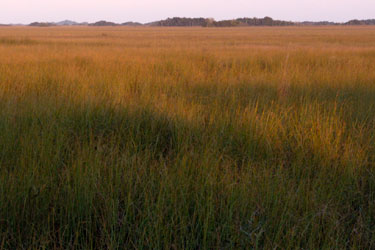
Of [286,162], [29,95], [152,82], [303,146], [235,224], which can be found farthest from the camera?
[152,82]

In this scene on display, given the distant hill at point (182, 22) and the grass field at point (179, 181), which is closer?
the grass field at point (179, 181)

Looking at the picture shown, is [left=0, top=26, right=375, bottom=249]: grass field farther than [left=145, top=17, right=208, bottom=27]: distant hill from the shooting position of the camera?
No

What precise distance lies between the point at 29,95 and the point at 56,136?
59.2 inches

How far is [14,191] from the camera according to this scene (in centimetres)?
169

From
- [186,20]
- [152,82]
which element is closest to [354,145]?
[152,82]

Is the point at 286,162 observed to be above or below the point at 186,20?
below

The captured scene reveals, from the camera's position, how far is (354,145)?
2537mm

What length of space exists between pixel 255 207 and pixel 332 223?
0.38 m

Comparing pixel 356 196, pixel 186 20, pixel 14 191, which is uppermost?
pixel 186 20

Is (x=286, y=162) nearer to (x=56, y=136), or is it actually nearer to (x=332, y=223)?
(x=332, y=223)

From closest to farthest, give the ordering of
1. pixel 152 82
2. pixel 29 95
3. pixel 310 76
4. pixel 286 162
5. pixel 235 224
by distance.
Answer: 1. pixel 235 224
2. pixel 286 162
3. pixel 29 95
4. pixel 152 82
5. pixel 310 76

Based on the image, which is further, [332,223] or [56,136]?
[56,136]

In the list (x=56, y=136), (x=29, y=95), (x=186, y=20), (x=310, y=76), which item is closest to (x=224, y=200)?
(x=56, y=136)

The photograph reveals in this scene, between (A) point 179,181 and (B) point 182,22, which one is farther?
(B) point 182,22
